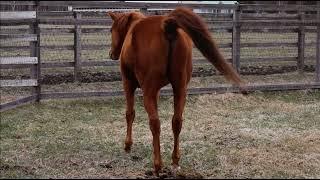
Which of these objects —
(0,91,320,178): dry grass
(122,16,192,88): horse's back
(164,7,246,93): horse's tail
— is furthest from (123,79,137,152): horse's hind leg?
(164,7,246,93): horse's tail

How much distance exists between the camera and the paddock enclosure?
5219 mm

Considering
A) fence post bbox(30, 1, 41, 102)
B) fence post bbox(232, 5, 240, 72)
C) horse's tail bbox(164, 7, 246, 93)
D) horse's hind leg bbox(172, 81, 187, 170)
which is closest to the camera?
horse's tail bbox(164, 7, 246, 93)

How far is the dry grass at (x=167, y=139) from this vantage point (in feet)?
16.6

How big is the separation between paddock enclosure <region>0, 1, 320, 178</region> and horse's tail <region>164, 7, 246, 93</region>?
40.6 inches

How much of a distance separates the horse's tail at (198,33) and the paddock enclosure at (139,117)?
1031mm

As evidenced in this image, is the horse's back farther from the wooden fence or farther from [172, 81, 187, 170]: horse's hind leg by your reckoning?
the wooden fence

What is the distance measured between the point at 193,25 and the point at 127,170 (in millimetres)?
1529

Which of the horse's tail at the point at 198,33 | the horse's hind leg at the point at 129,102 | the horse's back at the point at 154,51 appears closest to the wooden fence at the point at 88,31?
the horse's hind leg at the point at 129,102

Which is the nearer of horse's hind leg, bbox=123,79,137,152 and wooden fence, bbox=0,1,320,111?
horse's hind leg, bbox=123,79,137,152

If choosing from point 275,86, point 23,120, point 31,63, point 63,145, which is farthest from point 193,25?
point 275,86

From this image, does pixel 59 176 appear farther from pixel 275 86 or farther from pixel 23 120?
pixel 275 86

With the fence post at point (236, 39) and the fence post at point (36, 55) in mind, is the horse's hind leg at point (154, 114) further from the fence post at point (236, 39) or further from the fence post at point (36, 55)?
the fence post at point (236, 39)

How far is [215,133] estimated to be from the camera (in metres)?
6.73

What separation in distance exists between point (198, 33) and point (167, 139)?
2051 mm
